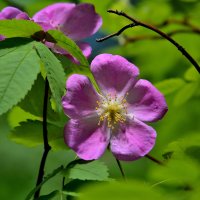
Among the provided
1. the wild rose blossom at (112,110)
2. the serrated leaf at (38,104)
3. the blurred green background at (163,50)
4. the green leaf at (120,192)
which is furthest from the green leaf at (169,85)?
the green leaf at (120,192)

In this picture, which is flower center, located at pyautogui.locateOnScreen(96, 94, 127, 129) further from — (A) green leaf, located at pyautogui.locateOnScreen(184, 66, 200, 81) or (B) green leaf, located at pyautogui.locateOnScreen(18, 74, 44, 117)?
(A) green leaf, located at pyautogui.locateOnScreen(184, 66, 200, 81)

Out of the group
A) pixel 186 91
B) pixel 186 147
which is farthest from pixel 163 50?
pixel 186 147

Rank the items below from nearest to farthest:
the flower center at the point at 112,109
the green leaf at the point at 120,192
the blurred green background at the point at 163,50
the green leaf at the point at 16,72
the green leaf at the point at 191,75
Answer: the green leaf at the point at 120,192 → the green leaf at the point at 16,72 → the flower center at the point at 112,109 → the green leaf at the point at 191,75 → the blurred green background at the point at 163,50

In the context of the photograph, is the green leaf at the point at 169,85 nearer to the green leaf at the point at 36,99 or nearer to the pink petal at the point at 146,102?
the pink petal at the point at 146,102

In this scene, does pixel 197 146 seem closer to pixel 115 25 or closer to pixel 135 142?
pixel 135 142

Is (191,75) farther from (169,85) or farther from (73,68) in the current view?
(73,68)

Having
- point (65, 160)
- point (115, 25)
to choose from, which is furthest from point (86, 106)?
point (65, 160)
